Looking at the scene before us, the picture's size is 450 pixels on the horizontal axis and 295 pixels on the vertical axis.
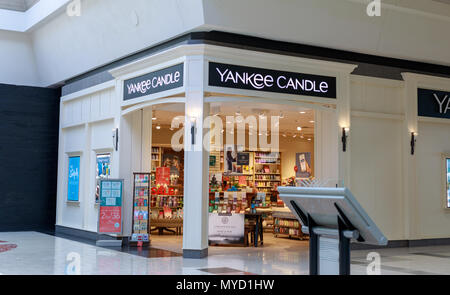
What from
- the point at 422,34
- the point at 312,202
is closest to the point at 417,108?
the point at 422,34

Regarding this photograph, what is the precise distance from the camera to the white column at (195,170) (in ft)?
30.1

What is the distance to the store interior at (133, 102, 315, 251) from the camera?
11.0m

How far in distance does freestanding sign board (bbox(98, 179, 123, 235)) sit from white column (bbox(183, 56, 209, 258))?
7.08 ft

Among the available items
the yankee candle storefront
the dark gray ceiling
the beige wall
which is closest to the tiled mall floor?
the yankee candle storefront

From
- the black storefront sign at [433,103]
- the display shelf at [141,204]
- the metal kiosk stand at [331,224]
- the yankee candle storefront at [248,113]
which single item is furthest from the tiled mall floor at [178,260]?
the metal kiosk stand at [331,224]

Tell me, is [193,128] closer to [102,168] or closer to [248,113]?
[102,168]

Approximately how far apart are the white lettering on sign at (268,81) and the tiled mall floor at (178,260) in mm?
2988

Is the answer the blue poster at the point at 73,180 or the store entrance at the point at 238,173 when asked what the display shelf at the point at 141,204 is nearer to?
the store entrance at the point at 238,173

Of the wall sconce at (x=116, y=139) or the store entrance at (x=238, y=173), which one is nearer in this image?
the store entrance at (x=238, y=173)

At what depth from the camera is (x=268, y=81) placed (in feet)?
32.0

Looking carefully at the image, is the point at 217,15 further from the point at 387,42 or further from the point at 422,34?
the point at 422,34

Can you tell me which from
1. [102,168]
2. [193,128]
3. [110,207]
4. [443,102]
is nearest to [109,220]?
[110,207]

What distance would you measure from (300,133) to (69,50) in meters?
9.65

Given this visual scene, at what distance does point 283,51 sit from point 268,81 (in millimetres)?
724
